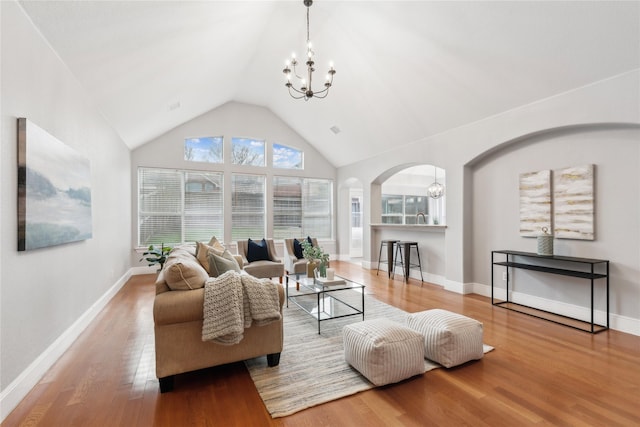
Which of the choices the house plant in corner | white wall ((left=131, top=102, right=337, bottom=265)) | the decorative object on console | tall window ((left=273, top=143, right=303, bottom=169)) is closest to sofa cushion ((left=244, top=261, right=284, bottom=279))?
the house plant in corner

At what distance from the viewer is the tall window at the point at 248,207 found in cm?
724

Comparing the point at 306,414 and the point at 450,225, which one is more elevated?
the point at 450,225

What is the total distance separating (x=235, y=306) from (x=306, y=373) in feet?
2.68

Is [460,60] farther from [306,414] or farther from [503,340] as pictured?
[306,414]

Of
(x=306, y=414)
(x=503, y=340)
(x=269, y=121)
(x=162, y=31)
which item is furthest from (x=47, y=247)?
(x=269, y=121)

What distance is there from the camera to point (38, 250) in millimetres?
2328

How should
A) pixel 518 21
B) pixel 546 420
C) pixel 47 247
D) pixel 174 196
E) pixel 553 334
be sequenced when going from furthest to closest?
pixel 174 196 < pixel 553 334 < pixel 518 21 < pixel 47 247 < pixel 546 420

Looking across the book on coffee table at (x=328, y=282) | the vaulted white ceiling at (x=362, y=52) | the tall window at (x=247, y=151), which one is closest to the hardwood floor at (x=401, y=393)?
the book on coffee table at (x=328, y=282)

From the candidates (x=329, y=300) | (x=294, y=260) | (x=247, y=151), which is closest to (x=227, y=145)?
(x=247, y=151)

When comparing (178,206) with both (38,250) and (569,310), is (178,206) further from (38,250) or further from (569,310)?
(569,310)

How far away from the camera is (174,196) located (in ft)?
22.0

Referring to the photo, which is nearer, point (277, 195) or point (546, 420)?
point (546, 420)

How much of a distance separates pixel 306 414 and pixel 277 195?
6165 mm

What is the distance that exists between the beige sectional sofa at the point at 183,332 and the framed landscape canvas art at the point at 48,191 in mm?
1007
